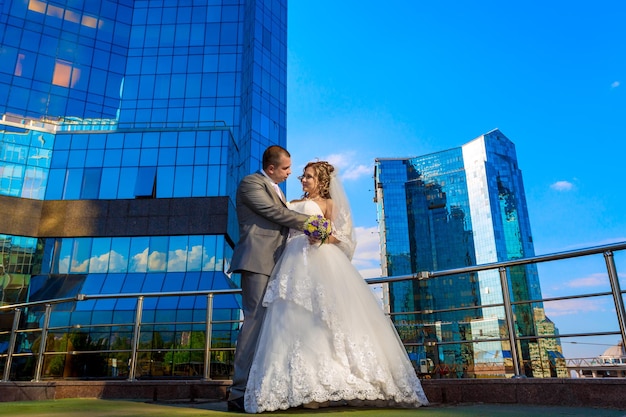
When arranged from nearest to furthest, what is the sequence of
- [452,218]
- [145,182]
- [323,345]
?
[323,345]
[145,182]
[452,218]

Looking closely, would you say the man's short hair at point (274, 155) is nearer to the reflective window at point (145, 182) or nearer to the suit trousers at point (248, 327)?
the suit trousers at point (248, 327)

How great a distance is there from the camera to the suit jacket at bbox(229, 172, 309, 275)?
3.68 meters

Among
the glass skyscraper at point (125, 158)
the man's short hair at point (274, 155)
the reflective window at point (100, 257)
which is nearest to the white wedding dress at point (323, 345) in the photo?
the man's short hair at point (274, 155)

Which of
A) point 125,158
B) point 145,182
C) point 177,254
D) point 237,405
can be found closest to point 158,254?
point 177,254

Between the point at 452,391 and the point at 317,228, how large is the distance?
6.89ft

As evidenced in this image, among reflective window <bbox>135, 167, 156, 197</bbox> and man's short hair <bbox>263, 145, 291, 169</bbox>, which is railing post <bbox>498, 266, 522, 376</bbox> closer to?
man's short hair <bbox>263, 145, 291, 169</bbox>

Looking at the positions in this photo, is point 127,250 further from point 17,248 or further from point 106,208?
point 17,248

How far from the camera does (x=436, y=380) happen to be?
4.19m

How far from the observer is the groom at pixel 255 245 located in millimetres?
3471

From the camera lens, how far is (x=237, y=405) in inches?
132

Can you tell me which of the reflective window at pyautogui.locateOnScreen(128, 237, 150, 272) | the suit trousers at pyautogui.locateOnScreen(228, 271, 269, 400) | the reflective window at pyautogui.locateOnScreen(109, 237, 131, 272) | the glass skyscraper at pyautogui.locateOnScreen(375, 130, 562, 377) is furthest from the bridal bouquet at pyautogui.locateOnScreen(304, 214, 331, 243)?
the glass skyscraper at pyautogui.locateOnScreen(375, 130, 562, 377)

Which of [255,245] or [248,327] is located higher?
[255,245]

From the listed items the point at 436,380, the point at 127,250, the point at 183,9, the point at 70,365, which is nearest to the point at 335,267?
the point at 436,380

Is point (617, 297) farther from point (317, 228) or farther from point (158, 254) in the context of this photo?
point (158, 254)
